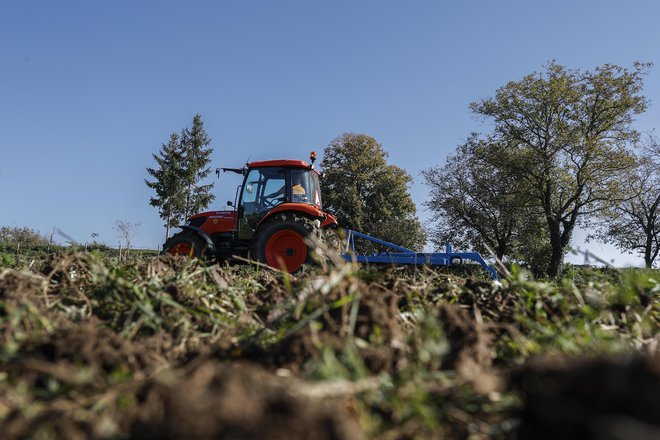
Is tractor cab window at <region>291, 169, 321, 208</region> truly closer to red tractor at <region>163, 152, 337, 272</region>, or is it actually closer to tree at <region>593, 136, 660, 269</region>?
red tractor at <region>163, 152, 337, 272</region>

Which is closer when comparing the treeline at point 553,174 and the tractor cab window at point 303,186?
the tractor cab window at point 303,186

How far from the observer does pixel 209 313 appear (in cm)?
208

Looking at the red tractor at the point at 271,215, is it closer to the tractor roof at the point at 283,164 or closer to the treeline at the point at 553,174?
the tractor roof at the point at 283,164

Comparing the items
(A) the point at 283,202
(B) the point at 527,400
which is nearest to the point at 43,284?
(B) the point at 527,400

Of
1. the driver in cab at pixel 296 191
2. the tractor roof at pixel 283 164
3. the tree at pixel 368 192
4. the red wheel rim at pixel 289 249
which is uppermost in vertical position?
the tree at pixel 368 192

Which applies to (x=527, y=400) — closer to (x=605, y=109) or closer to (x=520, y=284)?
(x=520, y=284)

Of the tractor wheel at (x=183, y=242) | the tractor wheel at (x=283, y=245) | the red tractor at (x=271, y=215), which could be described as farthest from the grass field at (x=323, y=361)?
the tractor wheel at (x=183, y=242)

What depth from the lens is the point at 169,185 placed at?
5272cm

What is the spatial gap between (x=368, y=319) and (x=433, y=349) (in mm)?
424

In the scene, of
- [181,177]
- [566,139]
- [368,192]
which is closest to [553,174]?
[566,139]

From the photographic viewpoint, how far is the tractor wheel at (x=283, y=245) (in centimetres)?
1174

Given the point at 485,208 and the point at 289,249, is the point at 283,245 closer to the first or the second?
the point at 289,249

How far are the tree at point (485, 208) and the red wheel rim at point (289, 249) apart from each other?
27711mm

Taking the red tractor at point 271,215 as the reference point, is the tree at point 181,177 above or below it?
above
